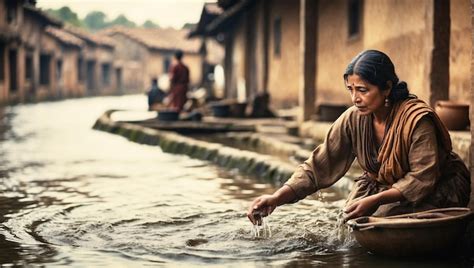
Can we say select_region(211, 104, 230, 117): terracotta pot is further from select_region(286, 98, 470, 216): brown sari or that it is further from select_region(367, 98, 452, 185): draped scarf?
select_region(367, 98, 452, 185): draped scarf

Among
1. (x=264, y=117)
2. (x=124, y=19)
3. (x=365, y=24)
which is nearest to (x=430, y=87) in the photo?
(x=365, y=24)

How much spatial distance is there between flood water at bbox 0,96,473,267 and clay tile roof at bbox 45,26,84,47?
3176 centimetres

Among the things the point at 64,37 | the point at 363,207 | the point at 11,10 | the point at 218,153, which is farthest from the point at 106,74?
the point at 363,207

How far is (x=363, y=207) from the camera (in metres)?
4.04

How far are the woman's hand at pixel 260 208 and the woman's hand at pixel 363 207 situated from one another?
0.41 meters

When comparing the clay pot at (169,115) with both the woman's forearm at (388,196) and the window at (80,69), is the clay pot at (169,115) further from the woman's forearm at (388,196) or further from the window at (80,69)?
the window at (80,69)

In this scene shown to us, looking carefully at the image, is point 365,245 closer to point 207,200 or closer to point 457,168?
point 457,168

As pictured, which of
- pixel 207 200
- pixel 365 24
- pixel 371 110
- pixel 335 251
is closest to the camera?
pixel 371 110

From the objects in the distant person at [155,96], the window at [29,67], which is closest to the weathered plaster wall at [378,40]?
the distant person at [155,96]

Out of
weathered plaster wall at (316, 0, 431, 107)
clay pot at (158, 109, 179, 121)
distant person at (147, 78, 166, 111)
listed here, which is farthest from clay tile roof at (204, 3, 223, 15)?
clay pot at (158, 109, 179, 121)

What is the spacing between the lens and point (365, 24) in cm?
1227

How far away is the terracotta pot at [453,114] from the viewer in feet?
23.3

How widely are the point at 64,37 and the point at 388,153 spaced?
39.7 meters

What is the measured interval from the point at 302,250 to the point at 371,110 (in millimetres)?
900
